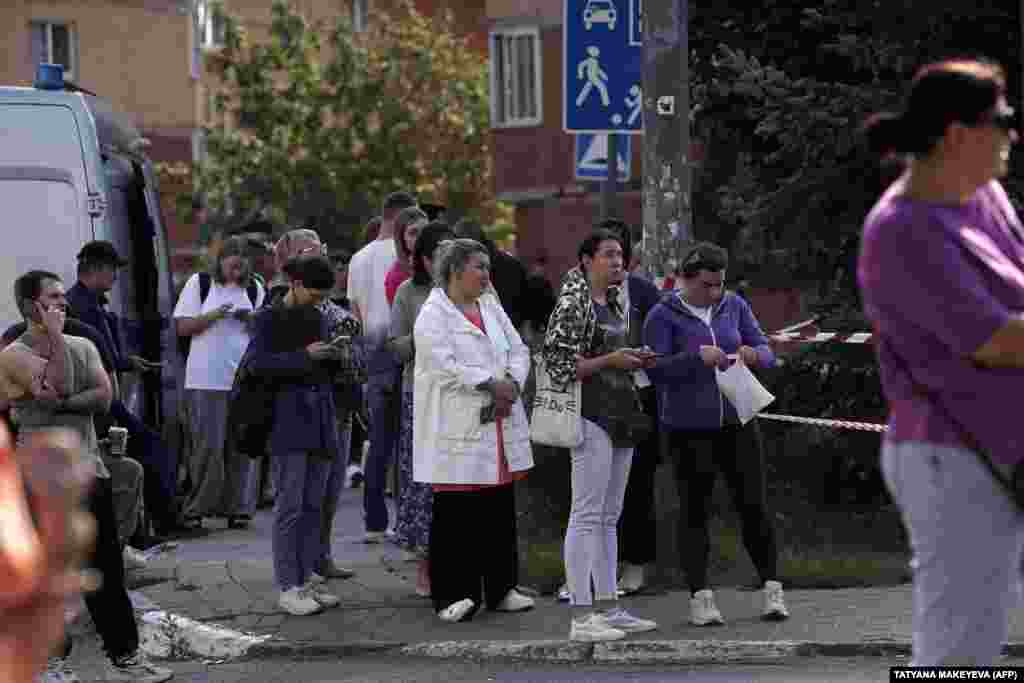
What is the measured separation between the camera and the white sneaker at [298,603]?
11.0 metres

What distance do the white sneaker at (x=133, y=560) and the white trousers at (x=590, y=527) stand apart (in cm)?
341

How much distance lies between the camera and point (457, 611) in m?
10.8

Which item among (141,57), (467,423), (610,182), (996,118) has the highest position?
(141,57)

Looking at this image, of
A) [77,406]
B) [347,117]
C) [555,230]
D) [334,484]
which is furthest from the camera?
[347,117]

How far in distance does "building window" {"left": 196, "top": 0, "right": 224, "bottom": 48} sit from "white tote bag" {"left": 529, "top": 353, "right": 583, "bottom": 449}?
3793 centimetres

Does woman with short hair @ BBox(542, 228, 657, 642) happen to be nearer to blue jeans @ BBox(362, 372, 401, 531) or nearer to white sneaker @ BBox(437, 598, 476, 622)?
white sneaker @ BBox(437, 598, 476, 622)

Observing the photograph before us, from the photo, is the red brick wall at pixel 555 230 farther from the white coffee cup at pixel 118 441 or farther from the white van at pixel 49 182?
the white coffee cup at pixel 118 441

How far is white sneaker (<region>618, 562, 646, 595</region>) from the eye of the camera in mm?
11500

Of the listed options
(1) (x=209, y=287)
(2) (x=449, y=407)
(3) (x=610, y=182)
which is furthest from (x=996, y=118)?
(1) (x=209, y=287)

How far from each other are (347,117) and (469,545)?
120 feet

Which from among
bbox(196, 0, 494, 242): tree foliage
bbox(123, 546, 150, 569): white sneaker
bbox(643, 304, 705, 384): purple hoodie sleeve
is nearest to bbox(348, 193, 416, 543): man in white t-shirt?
bbox(123, 546, 150, 569): white sneaker

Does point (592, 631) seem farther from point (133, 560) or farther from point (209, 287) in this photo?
point (209, 287)

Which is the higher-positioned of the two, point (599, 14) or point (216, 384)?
point (599, 14)

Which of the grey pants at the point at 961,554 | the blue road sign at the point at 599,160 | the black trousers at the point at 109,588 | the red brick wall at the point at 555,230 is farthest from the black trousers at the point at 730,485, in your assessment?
the red brick wall at the point at 555,230
